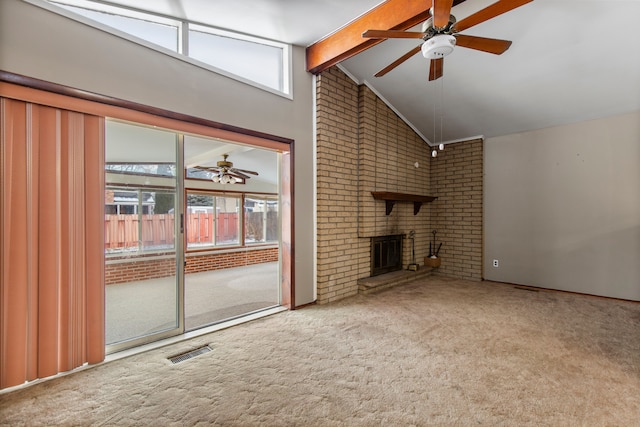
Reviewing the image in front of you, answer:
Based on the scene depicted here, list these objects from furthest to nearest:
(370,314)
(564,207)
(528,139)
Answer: (528,139), (564,207), (370,314)

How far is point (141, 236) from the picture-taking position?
2.74 m

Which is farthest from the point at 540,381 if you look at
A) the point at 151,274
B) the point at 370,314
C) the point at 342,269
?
the point at 151,274

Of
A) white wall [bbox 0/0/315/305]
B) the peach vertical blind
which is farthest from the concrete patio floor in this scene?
white wall [bbox 0/0/315/305]

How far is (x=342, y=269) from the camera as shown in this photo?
13.5ft

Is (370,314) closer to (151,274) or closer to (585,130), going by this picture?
(151,274)

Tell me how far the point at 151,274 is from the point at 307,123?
2562 mm

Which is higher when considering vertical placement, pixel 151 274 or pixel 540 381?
pixel 151 274

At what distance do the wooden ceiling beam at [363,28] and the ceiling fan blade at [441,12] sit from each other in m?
0.58

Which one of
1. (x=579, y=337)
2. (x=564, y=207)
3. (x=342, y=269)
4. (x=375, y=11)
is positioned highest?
(x=375, y=11)

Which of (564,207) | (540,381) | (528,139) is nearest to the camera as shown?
(540,381)

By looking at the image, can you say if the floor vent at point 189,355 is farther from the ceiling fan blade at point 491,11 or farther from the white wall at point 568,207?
the white wall at point 568,207

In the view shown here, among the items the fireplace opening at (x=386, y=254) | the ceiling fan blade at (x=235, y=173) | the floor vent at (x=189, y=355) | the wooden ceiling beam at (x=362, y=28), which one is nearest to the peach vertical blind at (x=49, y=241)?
the floor vent at (x=189, y=355)

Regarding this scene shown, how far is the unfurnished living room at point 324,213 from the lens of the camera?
193 cm

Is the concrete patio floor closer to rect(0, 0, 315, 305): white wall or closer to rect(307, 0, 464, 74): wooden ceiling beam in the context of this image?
rect(0, 0, 315, 305): white wall
